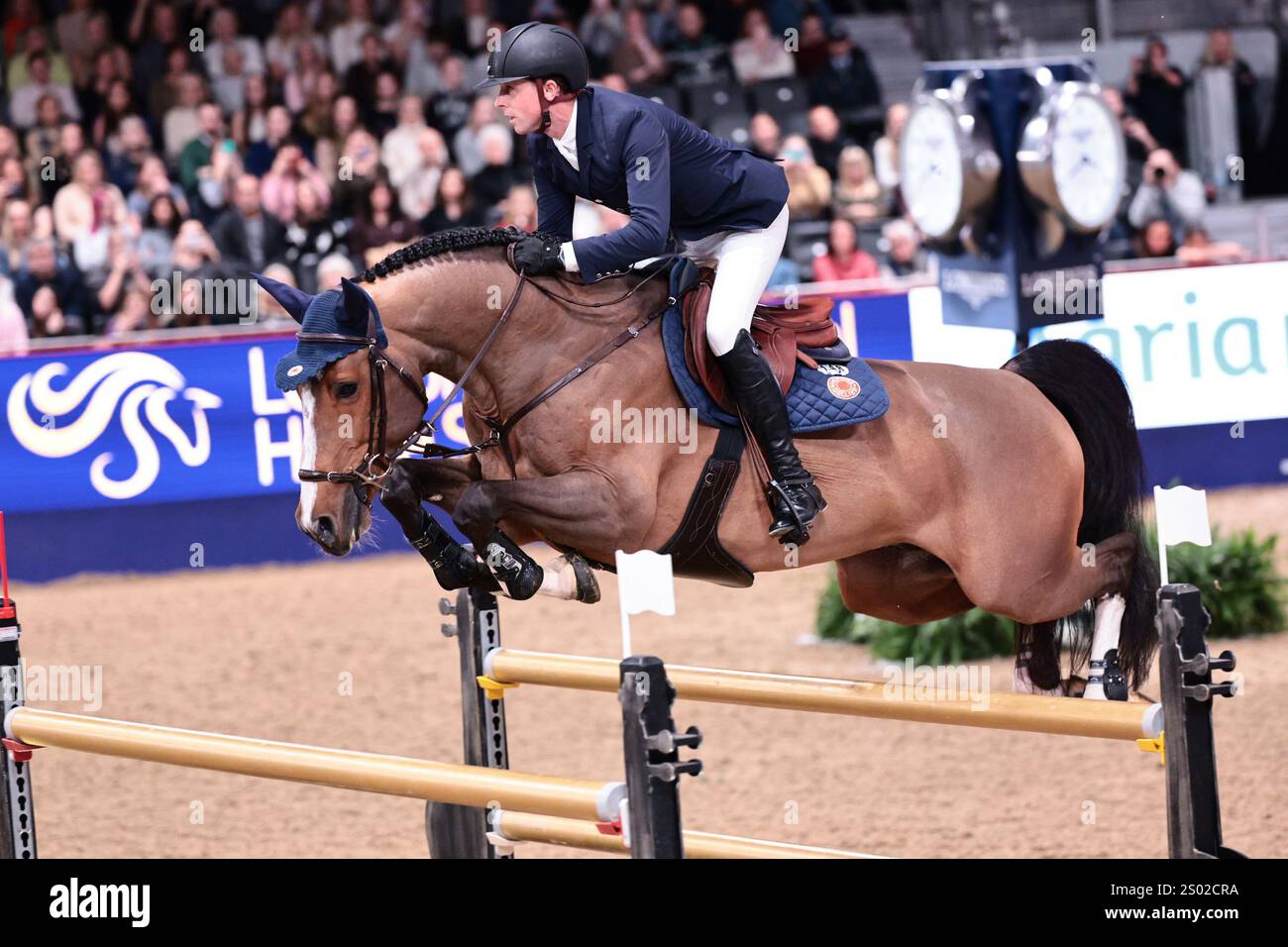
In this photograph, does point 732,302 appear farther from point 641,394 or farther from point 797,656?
point 797,656

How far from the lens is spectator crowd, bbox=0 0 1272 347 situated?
456 inches

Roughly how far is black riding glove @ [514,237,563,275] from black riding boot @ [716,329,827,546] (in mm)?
509

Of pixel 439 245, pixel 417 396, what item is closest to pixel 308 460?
pixel 417 396

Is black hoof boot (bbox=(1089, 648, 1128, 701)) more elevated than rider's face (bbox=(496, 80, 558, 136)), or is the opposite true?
rider's face (bbox=(496, 80, 558, 136))

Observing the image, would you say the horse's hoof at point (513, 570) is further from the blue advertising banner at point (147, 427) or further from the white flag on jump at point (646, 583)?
the blue advertising banner at point (147, 427)

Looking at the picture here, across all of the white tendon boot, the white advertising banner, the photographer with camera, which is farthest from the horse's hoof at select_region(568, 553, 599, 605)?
the photographer with camera

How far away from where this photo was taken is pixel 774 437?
4.60 meters

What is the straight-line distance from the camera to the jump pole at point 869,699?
4.02 metres

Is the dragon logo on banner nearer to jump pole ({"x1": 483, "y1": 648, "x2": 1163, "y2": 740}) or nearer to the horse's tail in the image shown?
jump pole ({"x1": 483, "y1": 648, "x2": 1163, "y2": 740})

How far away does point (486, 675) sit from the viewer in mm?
5312

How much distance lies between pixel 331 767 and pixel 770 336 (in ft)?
5.56

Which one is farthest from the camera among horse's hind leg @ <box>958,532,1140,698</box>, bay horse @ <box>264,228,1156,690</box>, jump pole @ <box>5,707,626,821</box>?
horse's hind leg @ <box>958,532,1140,698</box>

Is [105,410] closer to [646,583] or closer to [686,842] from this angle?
[686,842]
